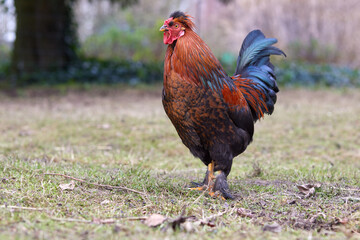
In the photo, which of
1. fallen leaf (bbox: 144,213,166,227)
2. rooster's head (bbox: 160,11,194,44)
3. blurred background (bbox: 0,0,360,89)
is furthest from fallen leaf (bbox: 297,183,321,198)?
blurred background (bbox: 0,0,360,89)

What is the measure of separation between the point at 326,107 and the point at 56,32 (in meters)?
7.37

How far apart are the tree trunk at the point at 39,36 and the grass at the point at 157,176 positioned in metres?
3.13

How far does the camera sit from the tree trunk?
11094 millimetres

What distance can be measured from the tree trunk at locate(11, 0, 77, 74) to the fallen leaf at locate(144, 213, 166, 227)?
9.50m

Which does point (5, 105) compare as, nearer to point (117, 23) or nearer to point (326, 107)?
point (326, 107)

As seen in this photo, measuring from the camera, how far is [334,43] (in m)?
15.9

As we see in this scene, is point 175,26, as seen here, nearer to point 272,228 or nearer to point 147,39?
point 272,228

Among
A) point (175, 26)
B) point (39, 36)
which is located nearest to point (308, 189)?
point (175, 26)

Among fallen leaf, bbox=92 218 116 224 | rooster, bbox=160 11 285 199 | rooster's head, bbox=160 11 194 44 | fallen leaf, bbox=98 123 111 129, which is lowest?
fallen leaf, bbox=98 123 111 129

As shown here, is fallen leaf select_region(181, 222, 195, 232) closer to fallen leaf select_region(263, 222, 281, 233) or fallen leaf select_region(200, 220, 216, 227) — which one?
fallen leaf select_region(200, 220, 216, 227)

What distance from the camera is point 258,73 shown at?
404 centimetres

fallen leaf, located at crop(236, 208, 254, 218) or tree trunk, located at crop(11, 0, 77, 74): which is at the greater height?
tree trunk, located at crop(11, 0, 77, 74)

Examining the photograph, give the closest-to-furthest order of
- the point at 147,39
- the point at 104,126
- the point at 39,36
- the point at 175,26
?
the point at 175,26, the point at 104,126, the point at 39,36, the point at 147,39

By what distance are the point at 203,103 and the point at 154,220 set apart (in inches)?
41.5
